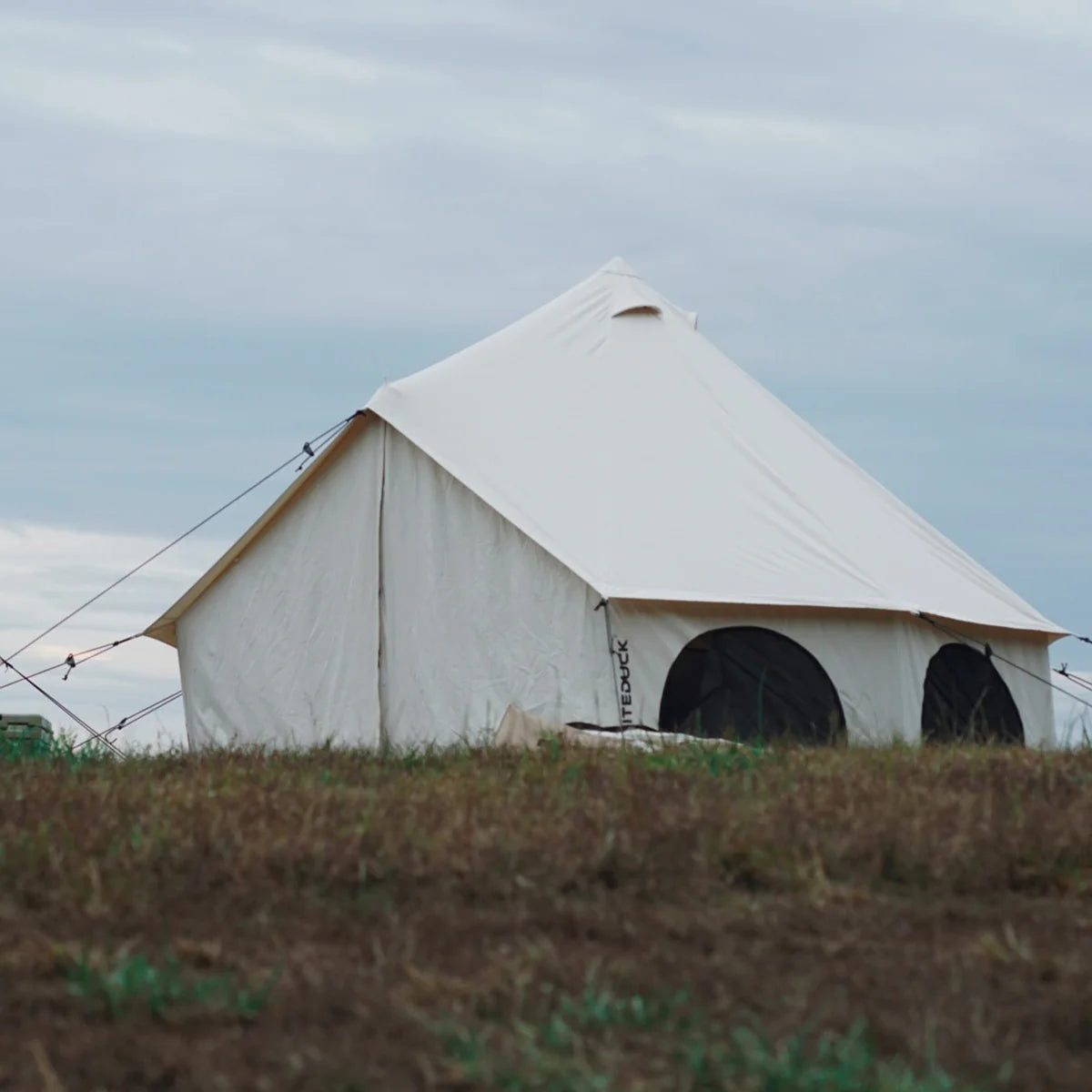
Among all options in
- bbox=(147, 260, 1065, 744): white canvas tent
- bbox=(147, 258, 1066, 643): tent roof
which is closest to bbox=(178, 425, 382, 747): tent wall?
bbox=(147, 260, 1065, 744): white canvas tent

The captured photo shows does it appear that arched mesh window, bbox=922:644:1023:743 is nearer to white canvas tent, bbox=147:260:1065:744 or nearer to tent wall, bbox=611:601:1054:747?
white canvas tent, bbox=147:260:1065:744

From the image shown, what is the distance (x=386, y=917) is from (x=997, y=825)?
1786 millimetres

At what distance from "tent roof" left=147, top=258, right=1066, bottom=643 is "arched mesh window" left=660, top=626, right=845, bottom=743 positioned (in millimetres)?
472

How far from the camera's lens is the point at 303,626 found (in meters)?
11.1

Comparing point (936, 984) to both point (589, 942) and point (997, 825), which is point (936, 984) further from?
point (997, 825)

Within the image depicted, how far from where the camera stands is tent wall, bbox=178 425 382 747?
10633 millimetres

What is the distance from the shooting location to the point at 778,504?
34.9ft

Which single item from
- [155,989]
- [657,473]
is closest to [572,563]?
[657,473]

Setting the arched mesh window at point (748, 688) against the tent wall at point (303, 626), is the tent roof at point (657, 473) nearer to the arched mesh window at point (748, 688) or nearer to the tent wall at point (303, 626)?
the tent wall at point (303, 626)

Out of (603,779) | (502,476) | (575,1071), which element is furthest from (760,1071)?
(502,476)

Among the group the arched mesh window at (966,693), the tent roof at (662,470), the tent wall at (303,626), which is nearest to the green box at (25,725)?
the tent wall at (303,626)

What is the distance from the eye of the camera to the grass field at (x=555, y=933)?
108 inches

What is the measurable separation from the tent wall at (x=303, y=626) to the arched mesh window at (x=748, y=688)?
1.96m

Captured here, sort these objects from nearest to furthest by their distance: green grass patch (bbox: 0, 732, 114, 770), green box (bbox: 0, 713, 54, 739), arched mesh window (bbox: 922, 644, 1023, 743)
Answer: green grass patch (bbox: 0, 732, 114, 770) → green box (bbox: 0, 713, 54, 739) → arched mesh window (bbox: 922, 644, 1023, 743)
